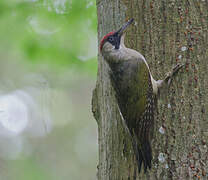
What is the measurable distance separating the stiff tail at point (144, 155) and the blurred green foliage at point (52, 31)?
2.70m

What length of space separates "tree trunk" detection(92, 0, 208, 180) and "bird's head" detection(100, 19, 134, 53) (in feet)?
0.22

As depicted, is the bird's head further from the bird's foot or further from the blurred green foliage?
the blurred green foliage

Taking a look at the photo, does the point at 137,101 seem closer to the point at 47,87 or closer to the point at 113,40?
the point at 113,40

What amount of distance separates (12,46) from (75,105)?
28.7 feet

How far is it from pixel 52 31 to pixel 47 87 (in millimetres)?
966

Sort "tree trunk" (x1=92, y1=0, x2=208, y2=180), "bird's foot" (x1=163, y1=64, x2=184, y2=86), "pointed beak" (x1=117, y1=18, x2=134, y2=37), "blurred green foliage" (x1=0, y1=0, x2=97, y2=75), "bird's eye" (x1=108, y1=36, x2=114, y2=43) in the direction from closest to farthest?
"tree trunk" (x1=92, y1=0, x2=208, y2=180), "bird's foot" (x1=163, y1=64, x2=184, y2=86), "pointed beak" (x1=117, y1=18, x2=134, y2=37), "bird's eye" (x1=108, y1=36, x2=114, y2=43), "blurred green foliage" (x1=0, y1=0, x2=97, y2=75)

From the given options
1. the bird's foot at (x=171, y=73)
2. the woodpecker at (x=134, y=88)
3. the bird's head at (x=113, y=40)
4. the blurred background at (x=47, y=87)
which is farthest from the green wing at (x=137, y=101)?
the blurred background at (x=47, y=87)

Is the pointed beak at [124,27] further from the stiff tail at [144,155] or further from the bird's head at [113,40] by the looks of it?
the stiff tail at [144,155]

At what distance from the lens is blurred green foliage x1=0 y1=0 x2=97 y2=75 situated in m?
4.64

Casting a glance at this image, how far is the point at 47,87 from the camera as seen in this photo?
5.21 meters

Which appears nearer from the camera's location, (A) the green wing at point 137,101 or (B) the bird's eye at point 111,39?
(A) the green wing at point 137,101

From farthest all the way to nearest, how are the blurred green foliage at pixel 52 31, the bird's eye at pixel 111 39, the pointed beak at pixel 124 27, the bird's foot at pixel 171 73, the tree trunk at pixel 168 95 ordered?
the blurred green foliage at pixel 52 31
the bird's eye at pixel 111 39
the pointed beak at pixel 124 27
the bird's foot at pixel 171 73
the tree trunk at pixel 168 95

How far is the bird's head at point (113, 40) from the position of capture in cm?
291

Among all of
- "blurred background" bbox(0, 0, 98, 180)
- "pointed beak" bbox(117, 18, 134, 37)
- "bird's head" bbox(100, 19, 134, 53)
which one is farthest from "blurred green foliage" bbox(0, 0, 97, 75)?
"pointed beak" bbox(117, 18, 134, 37)
